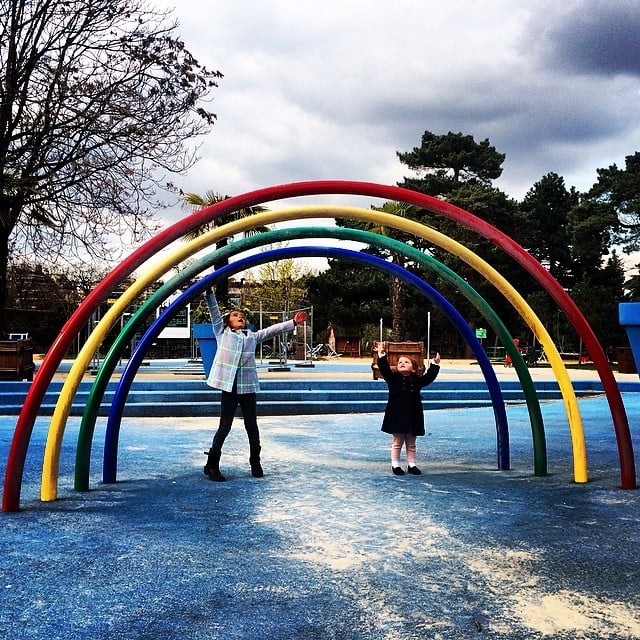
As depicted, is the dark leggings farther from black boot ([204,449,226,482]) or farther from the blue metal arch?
the blue metal arch

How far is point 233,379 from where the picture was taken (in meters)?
6.21

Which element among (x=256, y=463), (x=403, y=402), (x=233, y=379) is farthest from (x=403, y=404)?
(x=233, y=379)

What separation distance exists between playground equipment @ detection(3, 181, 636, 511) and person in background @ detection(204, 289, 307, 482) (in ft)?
3.33

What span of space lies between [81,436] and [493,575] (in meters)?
3.60

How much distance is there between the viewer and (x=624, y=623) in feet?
9.68

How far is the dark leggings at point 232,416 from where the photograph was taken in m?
6.21

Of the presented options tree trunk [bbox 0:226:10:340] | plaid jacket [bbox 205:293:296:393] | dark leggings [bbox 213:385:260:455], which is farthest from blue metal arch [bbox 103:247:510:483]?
tree trunk [bbox 0:226:10:340]

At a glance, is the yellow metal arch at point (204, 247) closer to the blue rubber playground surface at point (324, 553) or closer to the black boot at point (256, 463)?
the blue rubber playground surface at point (324, 553)

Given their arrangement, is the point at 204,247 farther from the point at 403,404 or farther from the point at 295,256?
the point at 403,404

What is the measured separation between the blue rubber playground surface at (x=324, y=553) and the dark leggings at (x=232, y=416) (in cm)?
33

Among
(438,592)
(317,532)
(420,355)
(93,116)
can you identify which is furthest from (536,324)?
(93,116)

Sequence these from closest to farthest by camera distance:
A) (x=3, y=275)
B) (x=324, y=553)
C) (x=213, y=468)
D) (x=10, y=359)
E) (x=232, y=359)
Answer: (x=324, y=553) < (x=213, y=468) < (x=232, y=359) < (x=10, y=359) < (x=3, y=275)

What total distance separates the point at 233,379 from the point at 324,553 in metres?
2.50

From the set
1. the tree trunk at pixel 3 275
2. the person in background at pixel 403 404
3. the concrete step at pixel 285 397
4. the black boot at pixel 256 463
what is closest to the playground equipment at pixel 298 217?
the person in background at pixel 403 404
